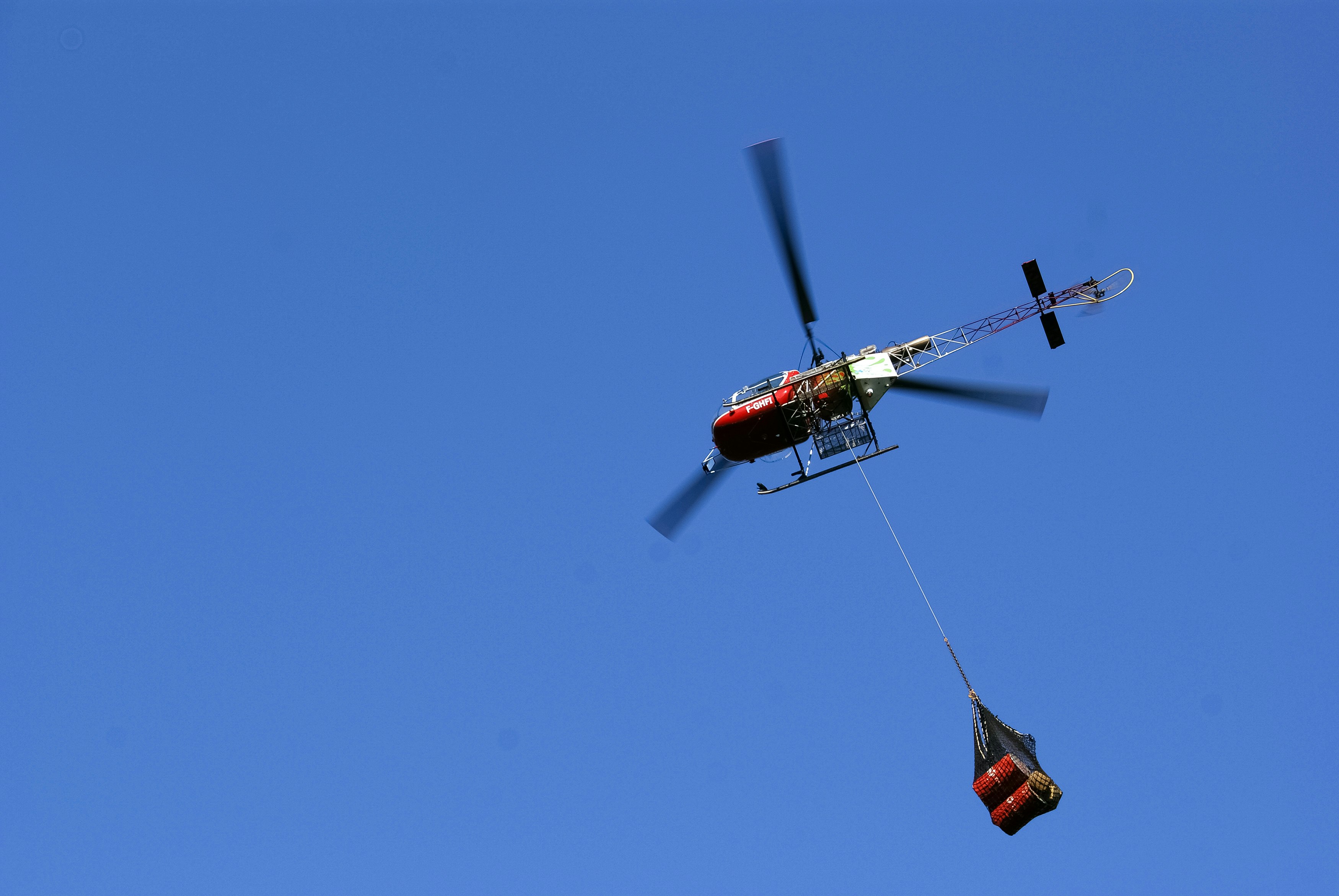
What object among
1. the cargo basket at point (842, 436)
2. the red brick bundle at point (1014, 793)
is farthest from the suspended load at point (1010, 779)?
the cargo basket at point (842, 436)

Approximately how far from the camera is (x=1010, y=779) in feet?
84.7

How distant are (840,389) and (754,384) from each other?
216 cm

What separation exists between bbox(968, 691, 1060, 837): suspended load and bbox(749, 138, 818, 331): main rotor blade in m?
10.2

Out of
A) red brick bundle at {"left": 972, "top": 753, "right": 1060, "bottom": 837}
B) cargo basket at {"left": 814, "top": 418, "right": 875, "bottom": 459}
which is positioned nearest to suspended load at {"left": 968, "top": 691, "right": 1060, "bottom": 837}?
red brick bundle at {"left": 972, "top": 753, "right": 1060, "bottom": 837}

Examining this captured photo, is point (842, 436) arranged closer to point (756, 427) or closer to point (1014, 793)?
point (756, 427)

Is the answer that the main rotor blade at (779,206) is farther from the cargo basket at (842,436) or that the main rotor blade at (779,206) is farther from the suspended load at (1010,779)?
the suspended load at (1010,779)

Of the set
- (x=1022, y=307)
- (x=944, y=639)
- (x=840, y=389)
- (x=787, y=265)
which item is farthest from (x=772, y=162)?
(x=944, y=639)

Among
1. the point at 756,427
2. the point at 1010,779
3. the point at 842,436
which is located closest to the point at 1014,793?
the point at 1010,779

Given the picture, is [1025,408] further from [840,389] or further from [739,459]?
[739,459]

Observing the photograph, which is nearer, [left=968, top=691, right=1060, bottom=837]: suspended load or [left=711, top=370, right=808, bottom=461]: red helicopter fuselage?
[left=968, top=691, right=1060, bottom=837]: suspended load

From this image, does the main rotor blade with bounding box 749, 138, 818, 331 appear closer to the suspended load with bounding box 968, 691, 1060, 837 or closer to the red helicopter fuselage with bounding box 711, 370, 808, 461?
the red helicopter fuselage with bounding box 711, 370, 808, 461

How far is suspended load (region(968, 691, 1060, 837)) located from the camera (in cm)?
2570

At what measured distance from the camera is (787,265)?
993 inches

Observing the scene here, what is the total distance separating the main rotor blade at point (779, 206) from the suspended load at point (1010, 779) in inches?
402
